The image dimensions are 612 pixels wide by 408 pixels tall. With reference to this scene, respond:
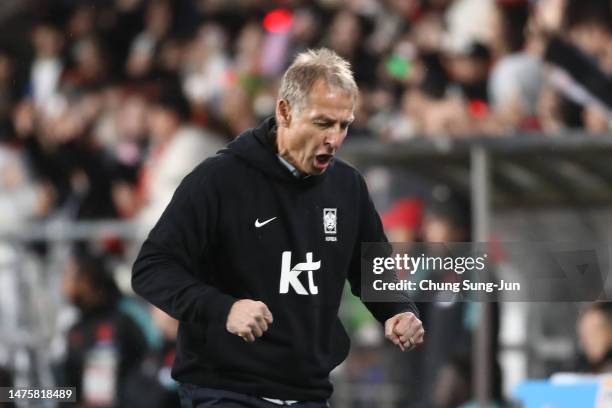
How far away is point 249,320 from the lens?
13.1ft

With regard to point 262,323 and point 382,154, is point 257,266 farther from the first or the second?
point 382,154

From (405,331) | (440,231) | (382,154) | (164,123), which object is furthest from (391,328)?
(164,123)

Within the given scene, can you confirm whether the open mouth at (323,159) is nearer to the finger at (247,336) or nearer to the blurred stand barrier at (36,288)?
the finger at (247,336)

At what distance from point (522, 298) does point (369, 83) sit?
407 cm

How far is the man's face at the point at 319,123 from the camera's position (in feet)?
14.2

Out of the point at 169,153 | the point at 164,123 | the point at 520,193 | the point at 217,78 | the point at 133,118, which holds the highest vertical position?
the point at 217,78

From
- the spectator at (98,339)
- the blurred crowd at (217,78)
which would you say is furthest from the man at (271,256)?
the spectator at (98,339)

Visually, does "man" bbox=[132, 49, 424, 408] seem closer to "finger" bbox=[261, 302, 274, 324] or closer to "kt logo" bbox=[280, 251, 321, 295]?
"kt logo" bbox=[280, 251, 321, 295]

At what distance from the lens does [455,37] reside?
10711 millimetres

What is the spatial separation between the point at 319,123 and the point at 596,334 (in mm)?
3614

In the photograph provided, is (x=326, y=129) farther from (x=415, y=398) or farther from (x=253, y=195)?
(x=415, y=398)

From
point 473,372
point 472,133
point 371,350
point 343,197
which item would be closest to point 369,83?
point 472,133

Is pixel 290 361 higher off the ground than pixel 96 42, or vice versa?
pixel 96 42

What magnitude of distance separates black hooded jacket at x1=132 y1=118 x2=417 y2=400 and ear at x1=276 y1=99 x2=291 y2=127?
124 mm
